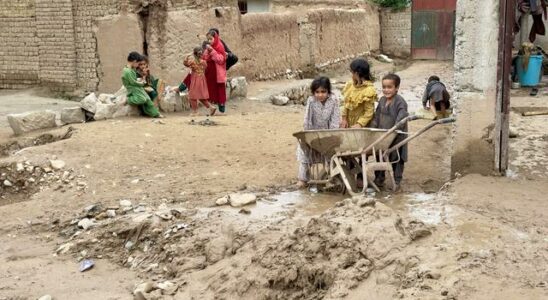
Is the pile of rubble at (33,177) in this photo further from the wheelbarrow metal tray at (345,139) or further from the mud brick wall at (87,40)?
the mud brick wall at (87,40)

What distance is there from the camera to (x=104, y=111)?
960 centimetres

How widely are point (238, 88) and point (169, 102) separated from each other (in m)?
1.81

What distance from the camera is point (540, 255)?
152 inches

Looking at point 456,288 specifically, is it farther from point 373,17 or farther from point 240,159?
point 373,17

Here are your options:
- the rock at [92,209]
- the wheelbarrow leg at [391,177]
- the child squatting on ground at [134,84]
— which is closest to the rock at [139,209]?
the rock at [92,209]

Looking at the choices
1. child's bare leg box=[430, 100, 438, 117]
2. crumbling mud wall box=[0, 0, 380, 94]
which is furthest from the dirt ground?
crumbling mud wall box=[0, 0, 380, 94]

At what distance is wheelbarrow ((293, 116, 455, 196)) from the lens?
543 centimetres

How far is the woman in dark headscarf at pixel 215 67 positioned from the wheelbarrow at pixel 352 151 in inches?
184

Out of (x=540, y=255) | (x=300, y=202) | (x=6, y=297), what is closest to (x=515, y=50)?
(x=300, y=202)

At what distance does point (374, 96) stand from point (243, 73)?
26.1 ft

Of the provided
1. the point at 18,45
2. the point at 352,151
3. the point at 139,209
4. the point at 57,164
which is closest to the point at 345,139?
the point at 352,151

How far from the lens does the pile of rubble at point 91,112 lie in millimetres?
8984

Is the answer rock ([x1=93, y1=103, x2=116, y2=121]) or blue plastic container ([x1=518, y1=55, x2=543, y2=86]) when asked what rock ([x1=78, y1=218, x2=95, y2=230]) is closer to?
rock ([x1=93, y1=103, x2=116, y2=121])

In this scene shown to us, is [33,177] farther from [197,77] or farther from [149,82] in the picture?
[197,77]
